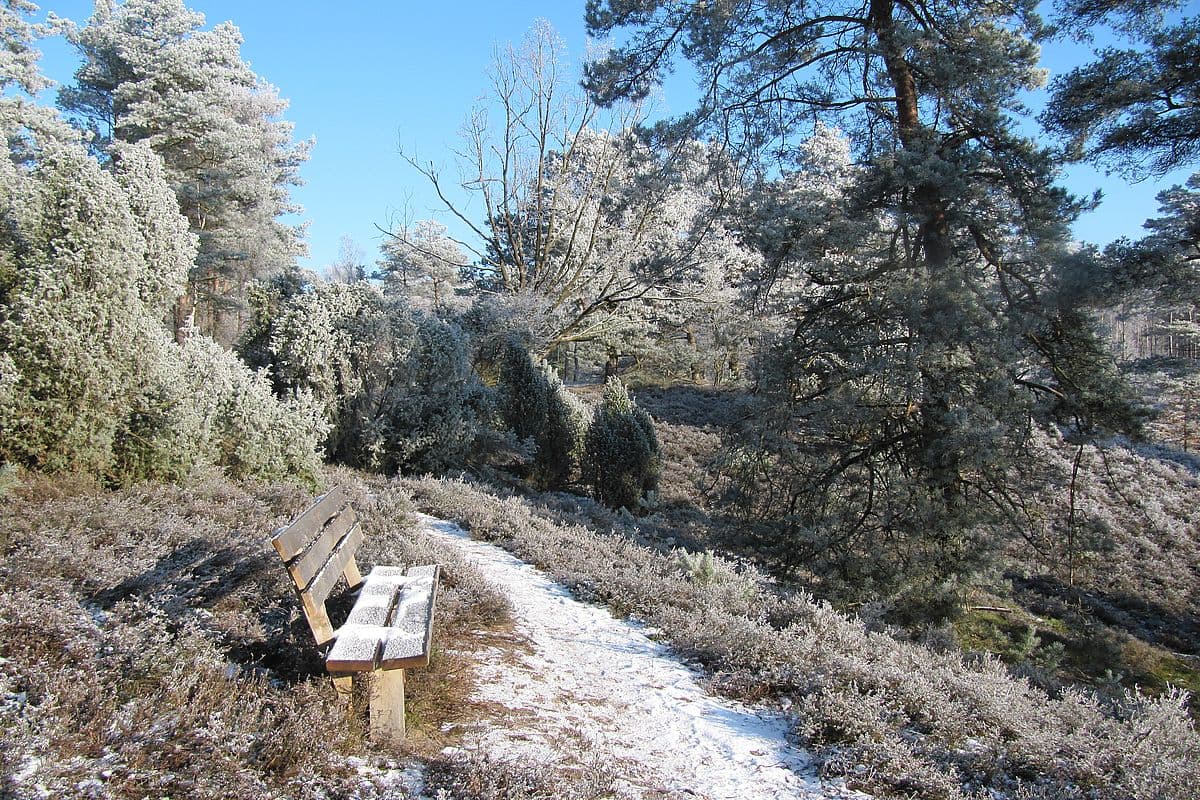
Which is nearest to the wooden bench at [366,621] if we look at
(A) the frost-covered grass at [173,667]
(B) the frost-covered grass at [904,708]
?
(A) the frost-covered grass at [173,667]

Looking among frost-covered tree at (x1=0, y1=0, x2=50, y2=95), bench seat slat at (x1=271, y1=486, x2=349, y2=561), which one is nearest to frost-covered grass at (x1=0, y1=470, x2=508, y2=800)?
bench seat slat at (x1=271, y1=486, x2=349, y2=561)

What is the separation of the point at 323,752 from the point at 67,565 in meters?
2.19

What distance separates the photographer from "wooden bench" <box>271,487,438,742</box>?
2.70m

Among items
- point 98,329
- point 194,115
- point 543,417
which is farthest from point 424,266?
point 98,329

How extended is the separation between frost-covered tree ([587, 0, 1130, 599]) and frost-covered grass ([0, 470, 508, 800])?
499 cm

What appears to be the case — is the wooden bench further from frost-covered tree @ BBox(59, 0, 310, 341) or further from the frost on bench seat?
frost-covered tree @ BBox(59, 0, 310, 341)

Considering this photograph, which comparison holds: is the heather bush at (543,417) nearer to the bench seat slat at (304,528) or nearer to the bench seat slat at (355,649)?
the bench seat slat at (304,528)

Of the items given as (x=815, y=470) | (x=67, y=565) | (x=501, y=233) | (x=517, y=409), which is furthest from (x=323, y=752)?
(x=501, y=233)

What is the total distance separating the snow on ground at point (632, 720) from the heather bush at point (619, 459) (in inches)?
251

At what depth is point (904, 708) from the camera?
339 cm

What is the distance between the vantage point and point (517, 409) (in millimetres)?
11859

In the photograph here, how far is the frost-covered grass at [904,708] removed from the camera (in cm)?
282

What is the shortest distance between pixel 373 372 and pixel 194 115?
1445 centimetres

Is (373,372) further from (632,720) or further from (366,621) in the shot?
(632,720)
